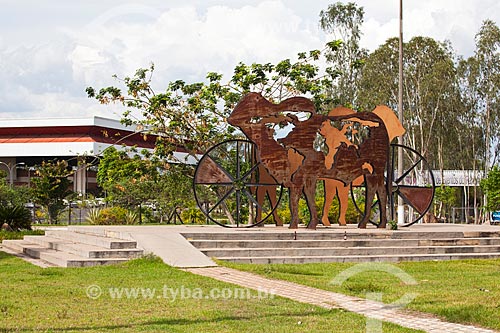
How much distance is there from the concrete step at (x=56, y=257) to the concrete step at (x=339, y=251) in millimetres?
2354

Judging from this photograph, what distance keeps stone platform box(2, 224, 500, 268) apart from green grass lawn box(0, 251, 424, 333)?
7.51ft

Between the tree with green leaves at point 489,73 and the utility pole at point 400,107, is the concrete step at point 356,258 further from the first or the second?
the tree with green leaves at point 489,73

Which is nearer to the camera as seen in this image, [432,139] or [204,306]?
[204,306]

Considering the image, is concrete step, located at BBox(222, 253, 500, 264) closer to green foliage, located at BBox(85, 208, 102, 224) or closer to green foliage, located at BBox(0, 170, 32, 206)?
green foliage, located at BBox(85, 208, 102, 224)

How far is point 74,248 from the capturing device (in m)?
15.4

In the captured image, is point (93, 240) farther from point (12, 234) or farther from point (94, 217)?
point (94, 217)

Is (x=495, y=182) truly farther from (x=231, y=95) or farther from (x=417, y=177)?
(x=231, y=95)

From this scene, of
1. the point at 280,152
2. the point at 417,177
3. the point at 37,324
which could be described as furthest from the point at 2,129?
the point at 37,324

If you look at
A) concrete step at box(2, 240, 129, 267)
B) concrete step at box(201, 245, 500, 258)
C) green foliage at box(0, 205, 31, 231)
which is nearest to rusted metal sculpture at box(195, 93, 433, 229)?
concrete step at box(201, 245, 500, 258)

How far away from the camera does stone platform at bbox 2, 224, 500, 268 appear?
14164mm

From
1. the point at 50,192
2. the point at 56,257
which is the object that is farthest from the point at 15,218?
the point at 56,257

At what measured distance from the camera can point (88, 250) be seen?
47.3 ft

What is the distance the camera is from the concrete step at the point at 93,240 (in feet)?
47.8

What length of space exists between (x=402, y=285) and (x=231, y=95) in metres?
15.0
